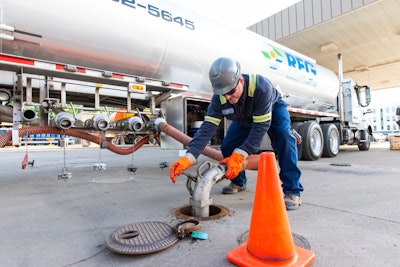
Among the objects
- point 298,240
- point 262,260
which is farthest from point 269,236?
point 298,240

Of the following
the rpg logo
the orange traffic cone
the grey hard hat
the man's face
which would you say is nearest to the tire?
the rpg logo

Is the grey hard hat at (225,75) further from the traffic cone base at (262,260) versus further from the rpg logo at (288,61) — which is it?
the rpg logo at (288,61)

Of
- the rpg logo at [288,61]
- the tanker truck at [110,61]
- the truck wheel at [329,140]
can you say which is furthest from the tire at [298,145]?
the tanker truck at [110,61]

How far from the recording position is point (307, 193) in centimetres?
304

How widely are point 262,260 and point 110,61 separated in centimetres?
303

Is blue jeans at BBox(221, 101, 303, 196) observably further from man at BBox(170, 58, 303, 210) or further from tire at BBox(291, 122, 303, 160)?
tire at BBox(291, 122, 303, 160)

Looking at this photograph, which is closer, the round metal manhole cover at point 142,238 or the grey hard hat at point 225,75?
the round metal manhole cover at point 142,238

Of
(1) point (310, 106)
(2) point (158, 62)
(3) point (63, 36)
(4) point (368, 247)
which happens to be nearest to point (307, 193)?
(4) point (368, 247)

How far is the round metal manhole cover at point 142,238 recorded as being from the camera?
61.4 inches

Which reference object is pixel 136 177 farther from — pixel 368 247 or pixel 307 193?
pixel 368 247

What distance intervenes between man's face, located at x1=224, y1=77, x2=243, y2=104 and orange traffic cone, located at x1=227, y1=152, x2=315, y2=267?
78 centimetres

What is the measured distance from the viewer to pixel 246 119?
258 cm

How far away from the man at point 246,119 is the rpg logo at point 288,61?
3136 millimetres

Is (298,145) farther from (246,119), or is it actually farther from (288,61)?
(246,119)
